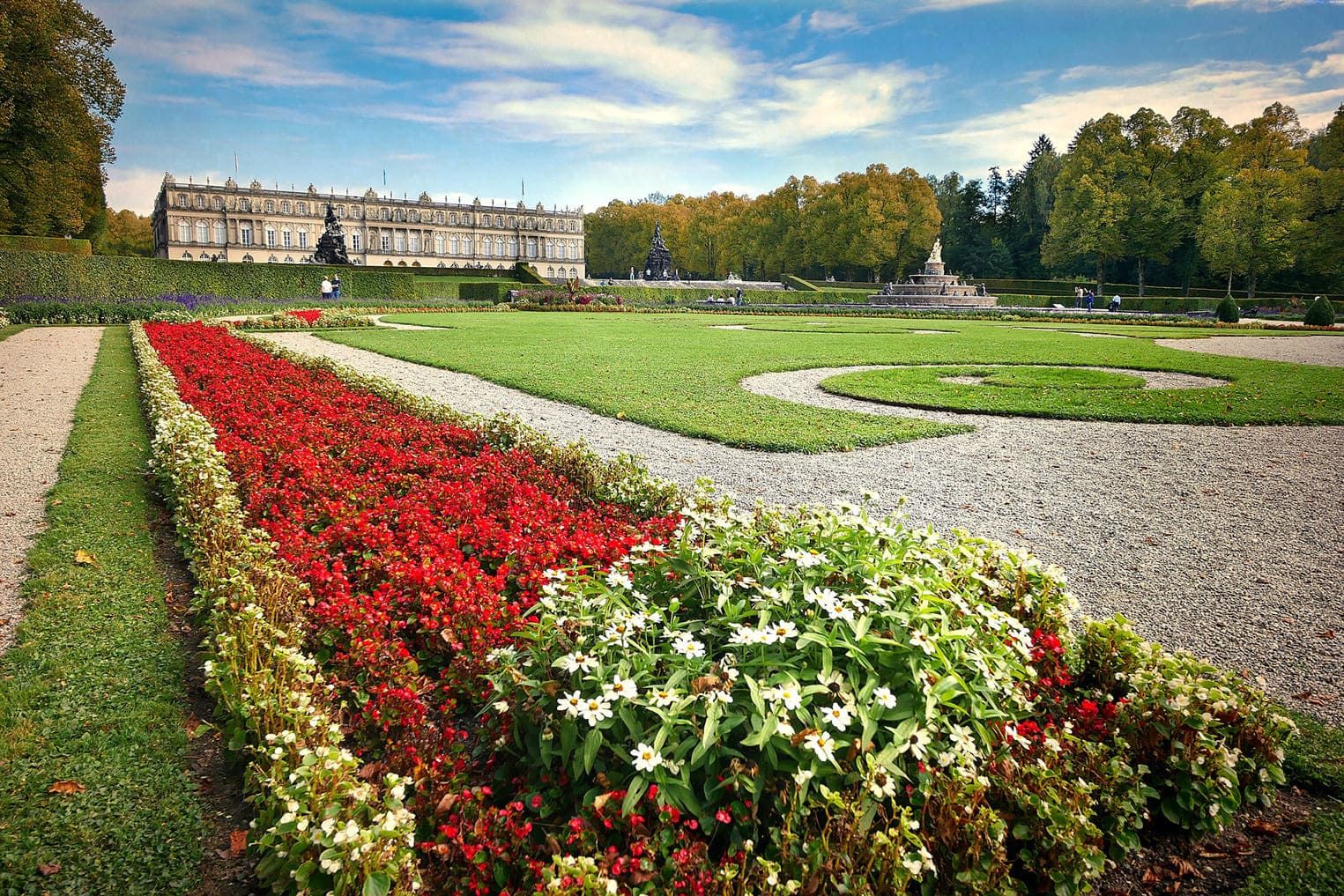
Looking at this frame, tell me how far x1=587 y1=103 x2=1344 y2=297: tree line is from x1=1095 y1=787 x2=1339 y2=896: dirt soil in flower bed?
50110 mm

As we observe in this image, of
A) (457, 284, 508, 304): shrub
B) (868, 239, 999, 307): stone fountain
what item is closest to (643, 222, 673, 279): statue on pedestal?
(868, 239, 999, 307): stone fountain

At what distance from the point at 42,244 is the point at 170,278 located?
13.8 feet

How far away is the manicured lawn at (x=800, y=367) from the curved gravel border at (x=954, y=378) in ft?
0.83

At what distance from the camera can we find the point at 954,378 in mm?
12500

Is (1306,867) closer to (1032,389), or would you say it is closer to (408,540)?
(408,540)

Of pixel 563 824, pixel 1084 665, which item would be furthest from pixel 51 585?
pixel 1084 665

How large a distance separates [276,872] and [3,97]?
32.2 metres

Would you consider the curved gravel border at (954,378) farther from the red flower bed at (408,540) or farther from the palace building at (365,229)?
the palace building at (365,229)

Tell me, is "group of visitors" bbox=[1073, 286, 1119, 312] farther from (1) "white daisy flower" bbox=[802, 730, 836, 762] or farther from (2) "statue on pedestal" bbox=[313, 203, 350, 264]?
(1) "white daisy flower" bbox=[802, 730, 836, 762]

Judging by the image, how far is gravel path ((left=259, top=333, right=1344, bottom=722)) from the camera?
3.74 m

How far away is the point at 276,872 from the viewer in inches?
83.6

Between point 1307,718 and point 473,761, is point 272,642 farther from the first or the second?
point 1307,718

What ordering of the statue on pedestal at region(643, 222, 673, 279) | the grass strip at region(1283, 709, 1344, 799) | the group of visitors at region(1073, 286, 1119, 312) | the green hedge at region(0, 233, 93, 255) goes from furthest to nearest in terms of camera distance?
the statue on pedestal at region(643, 222, 673, 279)
the group of visitors at region(1073, 286, 1119, 312)
the green hedge at region(0, 233, 93, 255)
the grass strip at region(1283, 709, 1344, 799)

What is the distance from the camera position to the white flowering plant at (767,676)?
6.85 ft
